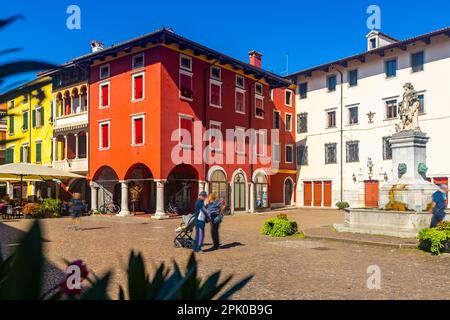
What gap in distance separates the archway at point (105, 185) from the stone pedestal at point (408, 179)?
19.4 meters

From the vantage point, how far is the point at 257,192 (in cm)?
3319

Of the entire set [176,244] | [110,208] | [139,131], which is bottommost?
[110,208]

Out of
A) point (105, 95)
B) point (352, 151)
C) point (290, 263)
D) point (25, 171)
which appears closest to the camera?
point (290, 263)

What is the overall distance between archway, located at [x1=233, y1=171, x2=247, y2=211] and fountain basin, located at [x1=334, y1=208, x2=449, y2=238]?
1479cm

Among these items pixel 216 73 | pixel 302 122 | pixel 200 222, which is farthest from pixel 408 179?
pixel 302 122

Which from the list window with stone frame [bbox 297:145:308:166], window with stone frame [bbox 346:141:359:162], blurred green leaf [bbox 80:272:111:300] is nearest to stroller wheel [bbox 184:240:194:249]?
blurred green leaf [bbox 80:272:111:300]

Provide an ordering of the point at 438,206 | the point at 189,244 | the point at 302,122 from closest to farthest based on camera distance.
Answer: the point at 189,244
the point at 438,206
the point at 302,122

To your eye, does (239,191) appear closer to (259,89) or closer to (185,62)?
(259,89)

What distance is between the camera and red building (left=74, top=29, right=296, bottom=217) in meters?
25.5

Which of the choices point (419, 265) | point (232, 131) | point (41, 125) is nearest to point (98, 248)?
point (419, 265)

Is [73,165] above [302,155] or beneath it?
beneath

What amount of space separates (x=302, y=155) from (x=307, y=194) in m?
3.94

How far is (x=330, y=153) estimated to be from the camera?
123ft

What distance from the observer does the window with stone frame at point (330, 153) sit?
3691 centimetres
